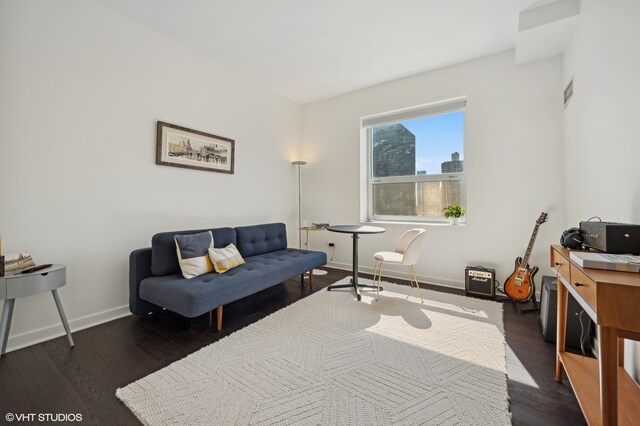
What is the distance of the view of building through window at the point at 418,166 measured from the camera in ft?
11.6

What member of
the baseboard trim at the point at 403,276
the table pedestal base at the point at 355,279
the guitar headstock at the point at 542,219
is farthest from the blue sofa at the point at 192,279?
the guitar headstock at the point at 542,219

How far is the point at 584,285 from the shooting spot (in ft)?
3.46

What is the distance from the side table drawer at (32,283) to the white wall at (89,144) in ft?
1.31

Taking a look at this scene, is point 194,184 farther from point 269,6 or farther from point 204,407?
point 204,407

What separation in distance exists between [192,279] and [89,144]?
1472 mm

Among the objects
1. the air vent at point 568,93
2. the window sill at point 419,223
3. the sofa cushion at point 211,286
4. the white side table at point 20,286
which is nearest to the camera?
the white side table at point 20,286

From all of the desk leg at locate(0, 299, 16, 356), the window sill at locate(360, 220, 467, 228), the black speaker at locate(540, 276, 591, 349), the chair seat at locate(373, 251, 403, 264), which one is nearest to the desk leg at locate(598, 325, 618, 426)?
the black speaker at locate(540, 276, 591, 349)

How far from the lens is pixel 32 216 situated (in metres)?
2.00

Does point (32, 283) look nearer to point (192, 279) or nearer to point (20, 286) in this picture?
point (20, 286)

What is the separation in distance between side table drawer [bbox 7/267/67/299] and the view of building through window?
3646 mm

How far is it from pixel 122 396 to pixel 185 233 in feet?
5.00

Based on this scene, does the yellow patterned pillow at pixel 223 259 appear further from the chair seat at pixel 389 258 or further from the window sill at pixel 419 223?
the window sill at pixel 419 223

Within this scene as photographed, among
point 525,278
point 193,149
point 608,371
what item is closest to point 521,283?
point 525,278

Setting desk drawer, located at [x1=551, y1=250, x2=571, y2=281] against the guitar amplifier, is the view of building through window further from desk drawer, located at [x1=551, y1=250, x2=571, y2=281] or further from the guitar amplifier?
desk drawer, located at [x1=551, y1=250, x2=571, y2=281]
